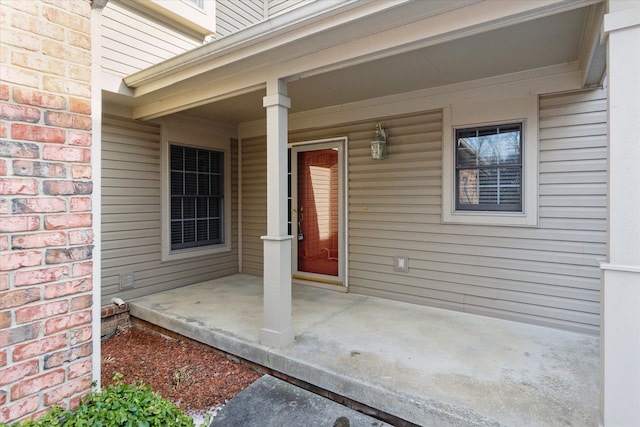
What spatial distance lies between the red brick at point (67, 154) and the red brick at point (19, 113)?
0.11m

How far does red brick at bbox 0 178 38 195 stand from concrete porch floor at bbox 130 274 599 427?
2.09 metres

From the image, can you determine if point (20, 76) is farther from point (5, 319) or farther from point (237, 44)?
point (237, 44)

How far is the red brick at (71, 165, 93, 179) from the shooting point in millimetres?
1435

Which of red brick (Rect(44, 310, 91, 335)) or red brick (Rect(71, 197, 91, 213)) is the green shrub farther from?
red brick (Rect(71, 197, 91, 213))

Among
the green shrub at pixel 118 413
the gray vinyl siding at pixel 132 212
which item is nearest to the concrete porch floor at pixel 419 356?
the gray vinyl siding at pixel 132 212

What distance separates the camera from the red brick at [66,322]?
1.35 metres

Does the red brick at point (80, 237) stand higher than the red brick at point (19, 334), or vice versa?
the red brick at point (80, 237)

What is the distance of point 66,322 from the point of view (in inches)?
55.2

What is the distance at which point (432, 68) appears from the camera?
130 inches

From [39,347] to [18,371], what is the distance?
92 mm

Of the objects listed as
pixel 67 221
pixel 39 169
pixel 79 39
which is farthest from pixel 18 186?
pixel 79 39

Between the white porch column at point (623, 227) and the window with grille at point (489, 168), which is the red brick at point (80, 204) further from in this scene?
the window with grille at point (489, 168)

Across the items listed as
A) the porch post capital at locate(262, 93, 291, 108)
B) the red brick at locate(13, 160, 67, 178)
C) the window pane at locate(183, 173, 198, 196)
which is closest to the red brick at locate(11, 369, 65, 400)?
the red brick at locate(13, 160, 67, 178)

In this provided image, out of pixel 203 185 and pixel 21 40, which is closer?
pixel 21 40
